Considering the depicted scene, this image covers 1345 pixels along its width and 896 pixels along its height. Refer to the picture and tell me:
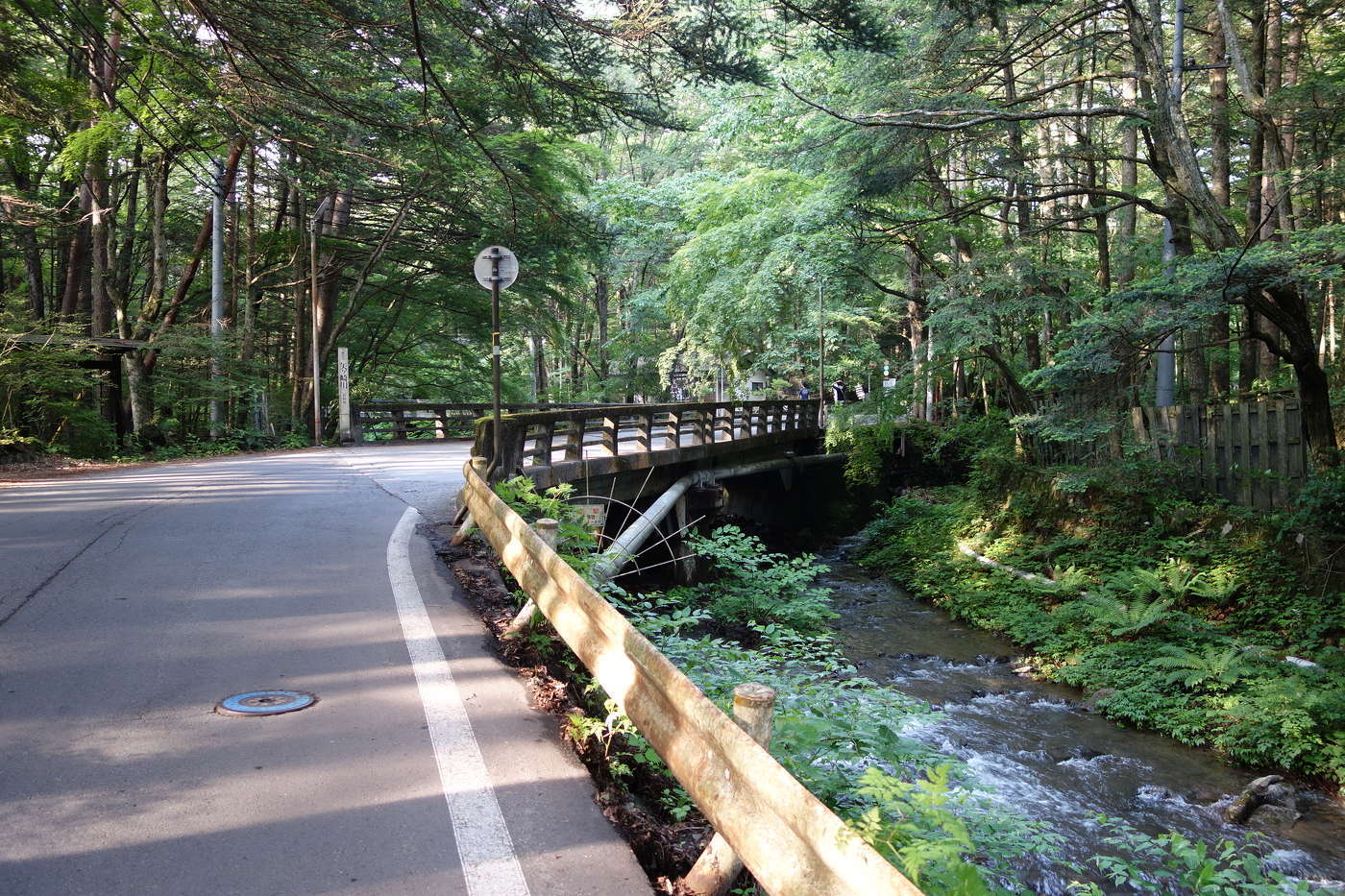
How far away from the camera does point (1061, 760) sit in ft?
29.9

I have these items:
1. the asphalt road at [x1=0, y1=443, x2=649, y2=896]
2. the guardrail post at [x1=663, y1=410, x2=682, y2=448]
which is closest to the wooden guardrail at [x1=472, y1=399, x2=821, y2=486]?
the guardrail post at [x1=663, y1=410, x2=682, y2=448]

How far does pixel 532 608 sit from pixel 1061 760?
20.0 ft

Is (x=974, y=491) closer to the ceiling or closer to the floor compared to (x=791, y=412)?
closer to the floor

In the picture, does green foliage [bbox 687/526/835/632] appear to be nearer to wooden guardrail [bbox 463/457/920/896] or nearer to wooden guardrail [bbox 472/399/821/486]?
wooden guardrail [bbox 472/399/821/486]

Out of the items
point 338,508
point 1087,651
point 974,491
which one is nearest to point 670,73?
point 338,508

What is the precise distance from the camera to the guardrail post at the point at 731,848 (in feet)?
9.93

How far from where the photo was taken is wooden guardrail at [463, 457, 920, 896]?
232cm

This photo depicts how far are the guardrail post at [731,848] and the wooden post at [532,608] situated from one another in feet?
10.2

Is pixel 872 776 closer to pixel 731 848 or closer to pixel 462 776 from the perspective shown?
pixel 731 848

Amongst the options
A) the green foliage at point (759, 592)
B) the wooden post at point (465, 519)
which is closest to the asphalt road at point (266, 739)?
the wooden post at point (465, 519)

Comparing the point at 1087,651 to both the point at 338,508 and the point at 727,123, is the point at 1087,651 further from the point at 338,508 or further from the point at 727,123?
the point at 727,123

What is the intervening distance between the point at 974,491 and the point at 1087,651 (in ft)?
24.6

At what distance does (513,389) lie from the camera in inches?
1670

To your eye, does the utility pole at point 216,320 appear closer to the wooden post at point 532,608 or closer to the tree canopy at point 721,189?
the tree canopy at point 721,189
